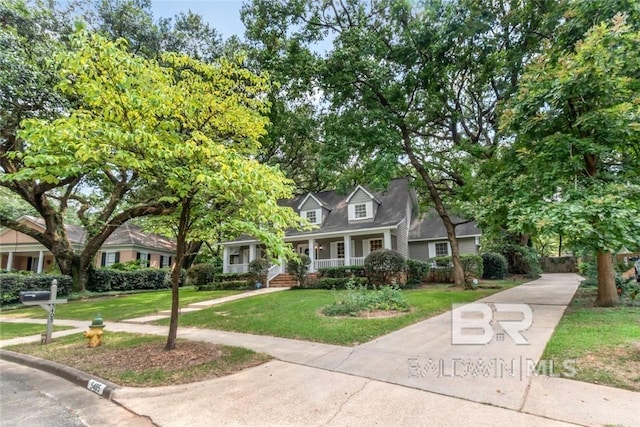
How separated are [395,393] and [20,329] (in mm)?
10898

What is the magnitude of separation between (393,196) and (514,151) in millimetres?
11315

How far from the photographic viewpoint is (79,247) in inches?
998

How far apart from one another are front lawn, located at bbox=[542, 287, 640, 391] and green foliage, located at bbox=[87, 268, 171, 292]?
19.8 m

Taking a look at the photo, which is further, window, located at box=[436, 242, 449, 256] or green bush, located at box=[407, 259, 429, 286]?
window, located at box=[436, 242, 449, 256]

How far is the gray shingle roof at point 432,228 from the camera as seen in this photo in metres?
23.3

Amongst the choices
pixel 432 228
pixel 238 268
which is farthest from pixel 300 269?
pixel 432 228

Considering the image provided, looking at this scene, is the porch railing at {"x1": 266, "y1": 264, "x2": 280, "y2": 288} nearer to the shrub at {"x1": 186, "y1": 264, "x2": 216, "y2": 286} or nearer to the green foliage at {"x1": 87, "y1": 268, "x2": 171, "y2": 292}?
the shrub at {"x1": 186, "y1": 264, "x2": 216, "y2": 286}

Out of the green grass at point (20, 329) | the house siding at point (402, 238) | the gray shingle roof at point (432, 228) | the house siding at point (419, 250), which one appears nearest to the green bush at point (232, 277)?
the house siding at point (402, 238)

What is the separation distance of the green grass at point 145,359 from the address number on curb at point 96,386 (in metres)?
0.16

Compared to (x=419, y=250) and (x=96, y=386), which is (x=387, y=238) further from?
(x=96, y=386)

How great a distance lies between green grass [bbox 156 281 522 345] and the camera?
274 inches

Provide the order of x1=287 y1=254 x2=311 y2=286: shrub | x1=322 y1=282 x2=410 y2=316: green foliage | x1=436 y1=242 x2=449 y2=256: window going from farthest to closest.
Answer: x1=436 y1=242 x2=449 y2=256: window → x1=287 y1=254 x2=311 y2=286: shrub → x1=322 y1=282 x2=410 y2=316: green foliage

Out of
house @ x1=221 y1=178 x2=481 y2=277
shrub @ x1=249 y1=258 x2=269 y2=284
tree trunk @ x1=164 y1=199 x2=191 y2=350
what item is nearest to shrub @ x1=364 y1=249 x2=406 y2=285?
house @ x1=221 y1=178 x2=481 y2=277

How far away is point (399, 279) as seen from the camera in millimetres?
15430
